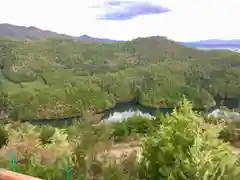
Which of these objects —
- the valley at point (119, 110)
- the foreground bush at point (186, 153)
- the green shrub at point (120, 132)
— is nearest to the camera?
the foreground bush at point (186, 153)

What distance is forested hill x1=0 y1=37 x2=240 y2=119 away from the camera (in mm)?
64125

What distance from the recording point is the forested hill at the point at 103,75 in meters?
64.1

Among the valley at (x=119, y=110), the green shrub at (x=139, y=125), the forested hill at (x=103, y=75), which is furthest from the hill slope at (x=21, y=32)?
the green shrub at (x=139, y=125)

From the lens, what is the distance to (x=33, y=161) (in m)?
8.66

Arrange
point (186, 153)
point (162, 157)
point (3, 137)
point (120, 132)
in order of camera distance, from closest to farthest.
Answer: point (186, 153) → point (162, 157) → point (3, 137) → point (120, 132)

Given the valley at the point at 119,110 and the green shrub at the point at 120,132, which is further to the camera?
the green shrub at the point at 120,132

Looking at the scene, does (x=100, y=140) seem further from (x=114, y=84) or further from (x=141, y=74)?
(x=141, y=74)

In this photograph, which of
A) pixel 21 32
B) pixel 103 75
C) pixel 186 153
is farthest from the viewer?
pixel 21 32

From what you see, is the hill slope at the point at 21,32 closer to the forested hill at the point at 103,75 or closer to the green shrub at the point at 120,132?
the forested hill at the point at 103,75

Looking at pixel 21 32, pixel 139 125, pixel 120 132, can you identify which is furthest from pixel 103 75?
pixel 21 32

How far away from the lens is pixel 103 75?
8406 centimetres

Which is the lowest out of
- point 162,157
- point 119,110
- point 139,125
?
point 119,110

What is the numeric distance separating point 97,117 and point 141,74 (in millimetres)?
78486

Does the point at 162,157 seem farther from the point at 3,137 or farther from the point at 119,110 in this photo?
the point at 119,110
